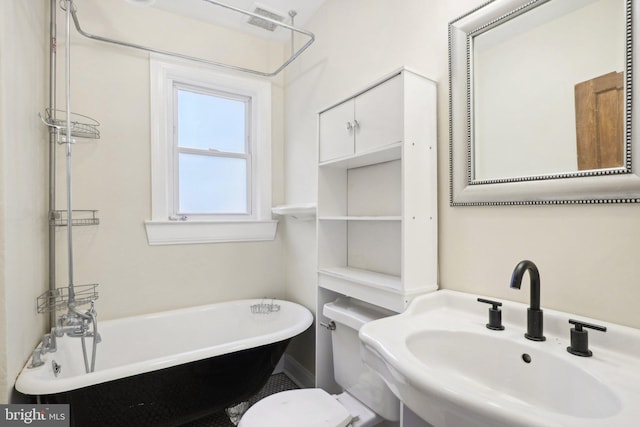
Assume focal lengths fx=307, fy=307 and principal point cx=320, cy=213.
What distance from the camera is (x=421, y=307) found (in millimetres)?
1187

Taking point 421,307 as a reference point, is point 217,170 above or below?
above

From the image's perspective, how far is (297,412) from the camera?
1.25m

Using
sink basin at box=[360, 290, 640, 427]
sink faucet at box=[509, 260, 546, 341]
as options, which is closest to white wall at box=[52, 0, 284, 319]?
sink basin at box=[360, 290, 640, 427]

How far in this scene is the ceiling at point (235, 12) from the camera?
2072 millimetres

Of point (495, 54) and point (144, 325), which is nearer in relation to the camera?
point (495, 54)

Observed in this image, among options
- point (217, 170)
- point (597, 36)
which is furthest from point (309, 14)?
point (597, 36)

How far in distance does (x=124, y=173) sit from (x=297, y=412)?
1.81 metres

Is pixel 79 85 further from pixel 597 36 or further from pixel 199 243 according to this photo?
pixel 597 36

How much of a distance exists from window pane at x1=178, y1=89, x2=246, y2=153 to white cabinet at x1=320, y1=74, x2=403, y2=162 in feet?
3.61

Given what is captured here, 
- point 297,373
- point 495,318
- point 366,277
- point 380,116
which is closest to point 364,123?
point 380,116

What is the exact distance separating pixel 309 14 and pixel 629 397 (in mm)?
2500

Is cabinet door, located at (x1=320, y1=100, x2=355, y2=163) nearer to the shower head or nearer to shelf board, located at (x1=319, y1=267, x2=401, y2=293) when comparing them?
shelf board, located at (x1=319, y1=267, x2=401, y2=293)

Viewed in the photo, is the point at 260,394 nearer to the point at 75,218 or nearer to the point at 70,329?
the point at 70,329

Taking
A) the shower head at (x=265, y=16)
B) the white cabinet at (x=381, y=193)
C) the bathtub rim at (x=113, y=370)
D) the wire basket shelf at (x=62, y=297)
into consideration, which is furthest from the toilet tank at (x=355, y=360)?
the shower head at (x=265, y=16)
